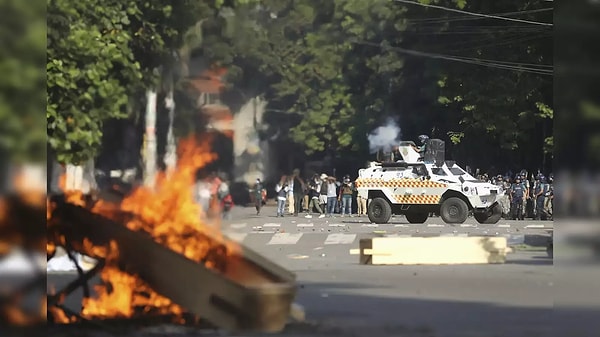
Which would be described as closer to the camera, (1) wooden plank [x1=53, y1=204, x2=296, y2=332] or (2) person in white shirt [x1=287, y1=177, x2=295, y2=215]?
(1) wooden plank [x1=53, y1=204, x2=296, y2=332]

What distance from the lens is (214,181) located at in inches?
377

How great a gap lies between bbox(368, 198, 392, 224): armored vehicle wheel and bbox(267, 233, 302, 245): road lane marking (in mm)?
592

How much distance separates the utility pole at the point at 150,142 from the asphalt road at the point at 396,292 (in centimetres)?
65

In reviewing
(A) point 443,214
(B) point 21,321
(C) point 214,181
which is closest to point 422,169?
(A) point 443,214

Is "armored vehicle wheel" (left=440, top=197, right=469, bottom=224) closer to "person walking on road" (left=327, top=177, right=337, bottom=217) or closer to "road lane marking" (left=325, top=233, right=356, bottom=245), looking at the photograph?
"road lane marking" (left=325, top=233, right=356, bottom=245)

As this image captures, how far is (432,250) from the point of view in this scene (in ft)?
33.3

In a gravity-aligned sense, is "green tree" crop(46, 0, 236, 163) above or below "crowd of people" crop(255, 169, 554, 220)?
above

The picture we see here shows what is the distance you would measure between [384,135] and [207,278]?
5.46 feet

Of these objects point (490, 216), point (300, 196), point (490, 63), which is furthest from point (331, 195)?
point (490, 216)

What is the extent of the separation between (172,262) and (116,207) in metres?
0.60

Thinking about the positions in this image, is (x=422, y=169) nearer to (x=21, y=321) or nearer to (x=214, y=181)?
Answer: (x=214, y=181)

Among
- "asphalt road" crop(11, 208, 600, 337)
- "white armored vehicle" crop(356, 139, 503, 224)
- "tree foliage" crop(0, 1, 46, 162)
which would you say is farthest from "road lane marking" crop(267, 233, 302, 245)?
"tree foliage" crop(0, 1, 46, 162)

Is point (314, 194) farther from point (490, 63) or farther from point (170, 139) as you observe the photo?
point (490, 63)

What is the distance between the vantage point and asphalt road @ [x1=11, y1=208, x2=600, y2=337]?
9609 mm
